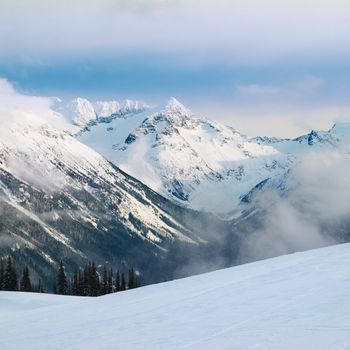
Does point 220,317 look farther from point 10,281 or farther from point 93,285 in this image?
point 93,285

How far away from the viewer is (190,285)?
130 ft

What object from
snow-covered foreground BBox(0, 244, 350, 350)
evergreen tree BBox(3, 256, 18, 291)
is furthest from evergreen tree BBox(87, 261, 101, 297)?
snow-covered foreground BBox(0, 244, 350, 350)

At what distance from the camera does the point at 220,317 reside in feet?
83.3

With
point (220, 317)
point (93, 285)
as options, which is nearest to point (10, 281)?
point (93, 285)

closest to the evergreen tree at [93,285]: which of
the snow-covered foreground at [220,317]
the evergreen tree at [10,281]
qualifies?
the evergreen tree at [10,281]

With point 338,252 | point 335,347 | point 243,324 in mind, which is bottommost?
point 335,347

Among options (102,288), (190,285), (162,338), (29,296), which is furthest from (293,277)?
(102,288)

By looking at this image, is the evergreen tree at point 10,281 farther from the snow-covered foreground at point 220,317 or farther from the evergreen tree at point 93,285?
the snow-covered foreground at point 220,317

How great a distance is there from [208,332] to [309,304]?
4902mm

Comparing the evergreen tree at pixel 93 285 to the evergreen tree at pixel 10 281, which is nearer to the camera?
the evergreen tree at pixel 10 281

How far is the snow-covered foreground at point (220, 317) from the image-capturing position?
67.8ft

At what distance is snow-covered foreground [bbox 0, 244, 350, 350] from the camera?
67.8 feet

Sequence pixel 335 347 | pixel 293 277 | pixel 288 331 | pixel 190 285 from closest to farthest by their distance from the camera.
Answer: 1. pixel 335 347
2. pixel 288 331
3. pixel 293 277
4. pixel 190 285

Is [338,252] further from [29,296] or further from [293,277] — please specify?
[29,296]
